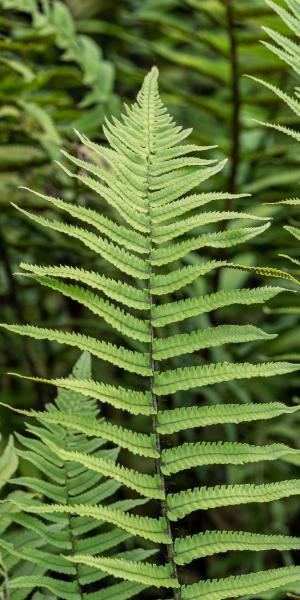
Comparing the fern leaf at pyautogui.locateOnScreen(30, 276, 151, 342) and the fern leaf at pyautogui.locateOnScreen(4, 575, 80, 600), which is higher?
the fern leaf at pyautogui.locateOnScreen(30, 276, 151, 342)

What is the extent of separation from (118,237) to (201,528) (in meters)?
Answer: 1.01

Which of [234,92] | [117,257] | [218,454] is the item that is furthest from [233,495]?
[234,92]

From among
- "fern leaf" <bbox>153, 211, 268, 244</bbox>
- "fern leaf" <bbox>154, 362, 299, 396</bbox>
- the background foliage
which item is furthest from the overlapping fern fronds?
the background foliage

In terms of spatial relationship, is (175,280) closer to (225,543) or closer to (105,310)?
(105,310)

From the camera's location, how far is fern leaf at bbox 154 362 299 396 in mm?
745

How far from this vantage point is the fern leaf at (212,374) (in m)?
0.75

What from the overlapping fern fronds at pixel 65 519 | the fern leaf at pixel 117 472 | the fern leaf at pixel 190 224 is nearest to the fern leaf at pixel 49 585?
the overlapping fern fronds at pixel 65 519

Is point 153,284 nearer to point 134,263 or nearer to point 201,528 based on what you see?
point 134,263

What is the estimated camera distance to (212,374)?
2.48 ft

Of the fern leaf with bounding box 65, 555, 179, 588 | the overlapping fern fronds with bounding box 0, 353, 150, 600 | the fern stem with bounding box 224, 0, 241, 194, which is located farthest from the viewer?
the fern stem with bounding box 224, 0, 241, 194

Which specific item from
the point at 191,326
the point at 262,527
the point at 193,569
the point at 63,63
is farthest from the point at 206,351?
the point at 63,63

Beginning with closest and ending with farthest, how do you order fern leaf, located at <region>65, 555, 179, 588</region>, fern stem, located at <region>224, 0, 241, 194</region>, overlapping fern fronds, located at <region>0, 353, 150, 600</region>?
fern leaf, located at <region>65, 555, 179, 588</region>
overlapping fern fronds, located at <region>0, 353, 150, 600</region>
fern stem, located at <region>224, 0, 241, 194</region>

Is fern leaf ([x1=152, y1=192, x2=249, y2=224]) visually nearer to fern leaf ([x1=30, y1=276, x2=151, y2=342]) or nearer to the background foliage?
fern leaf ([x1=30, y1=276, x2=151, y2=342])

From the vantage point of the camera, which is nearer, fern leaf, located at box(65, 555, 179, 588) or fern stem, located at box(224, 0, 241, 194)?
fern leaf, located at box(65, 555, 179, 588)
